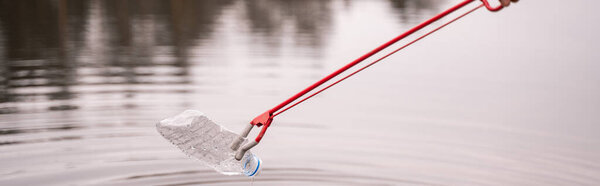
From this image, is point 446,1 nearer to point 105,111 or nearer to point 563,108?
point 563,108

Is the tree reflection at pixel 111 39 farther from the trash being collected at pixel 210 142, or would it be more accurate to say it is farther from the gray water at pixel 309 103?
the trash being collected at pixel 210 142

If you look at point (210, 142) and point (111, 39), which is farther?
point (111, 39)

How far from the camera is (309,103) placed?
31.0ft

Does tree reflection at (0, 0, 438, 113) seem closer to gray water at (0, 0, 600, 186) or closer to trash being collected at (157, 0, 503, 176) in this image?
gray water at (0, 0, 600, 186)

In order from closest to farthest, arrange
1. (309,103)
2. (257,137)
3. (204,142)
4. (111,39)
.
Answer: (257,137) < (204,142) < (309,103) < (111,39)

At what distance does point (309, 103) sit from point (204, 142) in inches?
213

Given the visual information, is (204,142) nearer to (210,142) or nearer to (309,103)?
(210,142)

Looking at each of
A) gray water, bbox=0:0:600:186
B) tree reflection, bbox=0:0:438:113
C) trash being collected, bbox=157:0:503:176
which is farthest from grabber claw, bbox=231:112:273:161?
tree reflection, bbox=0:0:438:113

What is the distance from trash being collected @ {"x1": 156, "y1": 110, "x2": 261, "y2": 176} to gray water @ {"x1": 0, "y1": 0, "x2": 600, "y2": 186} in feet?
5.02

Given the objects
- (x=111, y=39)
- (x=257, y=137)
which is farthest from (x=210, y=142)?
(x=111, y=39)

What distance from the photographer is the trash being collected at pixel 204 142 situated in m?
4.02

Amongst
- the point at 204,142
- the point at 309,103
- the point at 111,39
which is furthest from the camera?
the point at 111,39

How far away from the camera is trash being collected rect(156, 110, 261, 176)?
402 centimetres

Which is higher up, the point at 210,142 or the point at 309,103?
the point at 210,142
